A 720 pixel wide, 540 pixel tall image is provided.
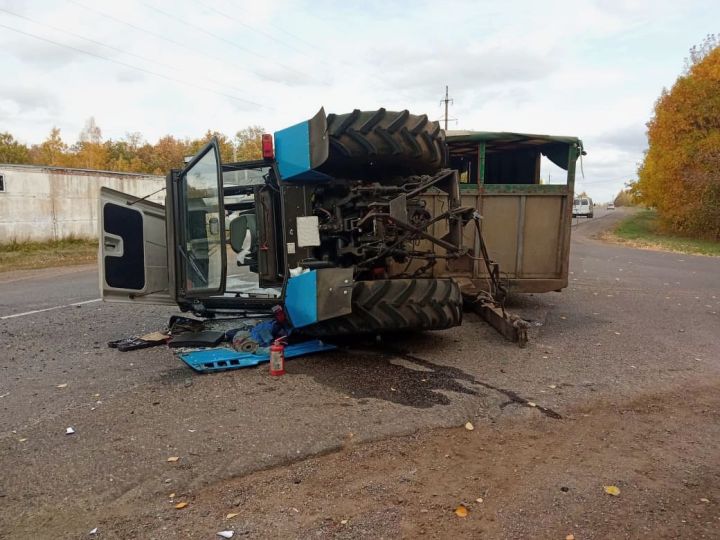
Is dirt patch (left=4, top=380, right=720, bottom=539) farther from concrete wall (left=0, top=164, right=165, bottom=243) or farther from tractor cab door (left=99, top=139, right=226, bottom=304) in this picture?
concrete wall (left=0, top=164, right=165, bottom=243)

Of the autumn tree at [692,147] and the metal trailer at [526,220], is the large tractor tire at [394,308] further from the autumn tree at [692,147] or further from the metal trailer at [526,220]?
the autumn tree at [692,147]

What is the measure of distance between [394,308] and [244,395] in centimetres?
151

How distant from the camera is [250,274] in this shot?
6.65m

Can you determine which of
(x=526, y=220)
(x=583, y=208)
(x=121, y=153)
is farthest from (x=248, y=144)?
(x=526, y=220)

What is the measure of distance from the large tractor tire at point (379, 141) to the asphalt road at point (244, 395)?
1902mm

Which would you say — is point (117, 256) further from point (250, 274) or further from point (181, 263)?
point (250, 274)

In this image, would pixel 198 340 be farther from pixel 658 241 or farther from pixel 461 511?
pixel 658 241

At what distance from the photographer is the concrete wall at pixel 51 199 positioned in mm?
19141

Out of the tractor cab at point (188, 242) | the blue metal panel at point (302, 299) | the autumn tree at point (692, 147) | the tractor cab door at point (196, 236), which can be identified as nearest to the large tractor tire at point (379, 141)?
the tractor cab at point (188, 242)

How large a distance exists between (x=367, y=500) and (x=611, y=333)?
476cm

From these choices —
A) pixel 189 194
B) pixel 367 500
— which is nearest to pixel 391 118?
pixel 189 194

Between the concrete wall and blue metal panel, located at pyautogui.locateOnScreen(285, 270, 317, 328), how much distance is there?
14863 mm

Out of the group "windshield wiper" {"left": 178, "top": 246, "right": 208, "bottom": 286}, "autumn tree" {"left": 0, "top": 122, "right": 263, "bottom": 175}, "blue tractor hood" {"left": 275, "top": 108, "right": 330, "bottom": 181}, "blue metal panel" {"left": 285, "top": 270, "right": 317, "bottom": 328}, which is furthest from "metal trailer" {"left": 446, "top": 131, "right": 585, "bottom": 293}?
"autumn tree" {"left": 0, "top": 122, "right": 263, "bottom": 175}

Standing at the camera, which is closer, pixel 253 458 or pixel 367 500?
pixel 367 500
